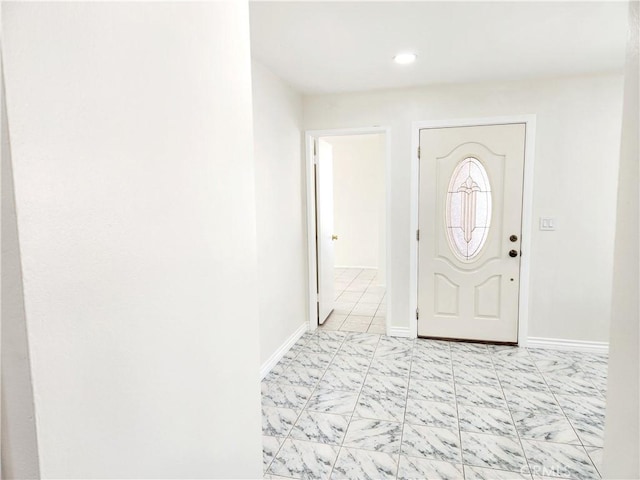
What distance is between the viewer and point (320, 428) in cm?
237

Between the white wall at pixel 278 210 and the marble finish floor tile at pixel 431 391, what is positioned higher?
the white wall at pixel 278 210

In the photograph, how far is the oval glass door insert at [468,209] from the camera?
354 cm

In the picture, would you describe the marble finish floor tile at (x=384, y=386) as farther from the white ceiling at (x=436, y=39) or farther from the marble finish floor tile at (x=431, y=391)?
the white ceiling at (x=436, y=39)

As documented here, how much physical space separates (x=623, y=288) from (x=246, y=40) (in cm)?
130

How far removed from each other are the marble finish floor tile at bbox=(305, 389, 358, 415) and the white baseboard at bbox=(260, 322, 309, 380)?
49cm

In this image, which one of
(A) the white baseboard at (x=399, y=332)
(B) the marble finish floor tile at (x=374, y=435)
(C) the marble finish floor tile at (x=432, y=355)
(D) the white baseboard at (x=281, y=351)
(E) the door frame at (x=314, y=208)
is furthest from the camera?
(A) the white baseboard at (x=399, y=332)

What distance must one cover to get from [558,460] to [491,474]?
414 mm

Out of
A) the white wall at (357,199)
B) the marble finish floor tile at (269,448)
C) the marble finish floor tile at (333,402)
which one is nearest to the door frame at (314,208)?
the marble finish floor tile at (333,402)

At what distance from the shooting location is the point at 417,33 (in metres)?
2.39

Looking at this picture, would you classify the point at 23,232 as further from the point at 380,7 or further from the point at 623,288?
the point at 380,7

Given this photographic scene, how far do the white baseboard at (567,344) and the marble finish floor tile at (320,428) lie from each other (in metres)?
2.12

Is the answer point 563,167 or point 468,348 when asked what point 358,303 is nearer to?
point 468,348

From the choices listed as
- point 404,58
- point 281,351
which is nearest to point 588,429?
point 281,351

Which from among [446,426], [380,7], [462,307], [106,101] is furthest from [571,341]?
[106,101]
